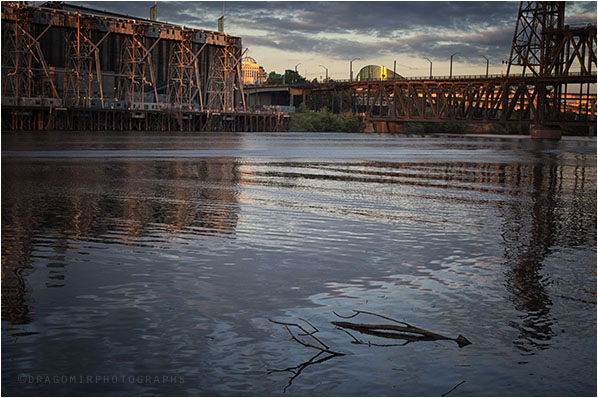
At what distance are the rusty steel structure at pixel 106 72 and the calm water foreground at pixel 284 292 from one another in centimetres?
7216

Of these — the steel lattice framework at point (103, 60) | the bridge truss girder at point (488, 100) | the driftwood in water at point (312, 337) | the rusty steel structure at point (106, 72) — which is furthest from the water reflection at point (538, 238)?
the bridge truss girder at point (488, 100)

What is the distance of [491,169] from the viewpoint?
32.2 meters

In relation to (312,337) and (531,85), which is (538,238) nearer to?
(312,337)

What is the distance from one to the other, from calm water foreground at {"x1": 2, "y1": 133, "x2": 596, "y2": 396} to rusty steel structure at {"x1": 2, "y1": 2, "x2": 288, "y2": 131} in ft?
237

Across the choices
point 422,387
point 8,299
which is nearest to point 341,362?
point 422,387

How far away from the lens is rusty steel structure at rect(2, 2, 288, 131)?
85625mm

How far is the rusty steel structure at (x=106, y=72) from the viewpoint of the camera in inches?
3371

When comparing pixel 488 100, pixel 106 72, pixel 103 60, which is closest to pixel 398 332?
pixel 106 72

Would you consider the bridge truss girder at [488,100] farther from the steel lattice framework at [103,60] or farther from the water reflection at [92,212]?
the water reflection at [92,212]

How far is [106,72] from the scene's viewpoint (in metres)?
101

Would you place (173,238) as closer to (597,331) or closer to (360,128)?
(597,331)

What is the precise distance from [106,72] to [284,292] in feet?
321

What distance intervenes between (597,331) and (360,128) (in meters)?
137

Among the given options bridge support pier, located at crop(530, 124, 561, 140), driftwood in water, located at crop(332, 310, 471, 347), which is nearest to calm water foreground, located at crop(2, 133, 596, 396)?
driftwood in water, located at crop(332, 310, 471, 347)
